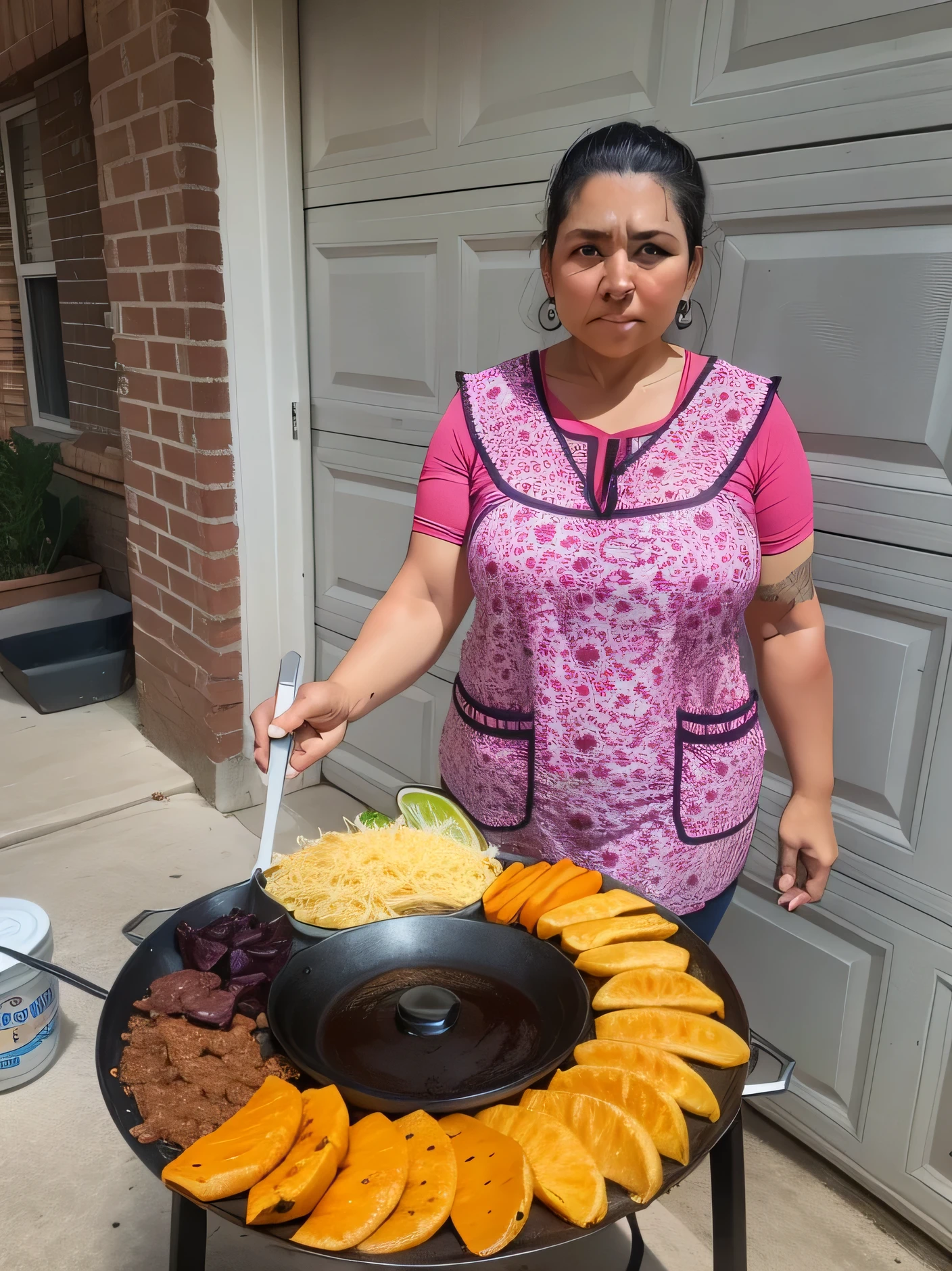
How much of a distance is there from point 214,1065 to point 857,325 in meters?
1.53

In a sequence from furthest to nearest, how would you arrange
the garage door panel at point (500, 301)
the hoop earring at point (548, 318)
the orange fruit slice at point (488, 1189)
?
the garage door panel at point (500, 301), the hoop earring at point (548, 318), the orange fruit slice at point (488, 1189)

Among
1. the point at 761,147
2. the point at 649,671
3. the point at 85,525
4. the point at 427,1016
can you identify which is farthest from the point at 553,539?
the point at 85,525

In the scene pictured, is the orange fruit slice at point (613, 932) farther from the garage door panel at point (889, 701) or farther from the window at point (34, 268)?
the window at point (34, 268)

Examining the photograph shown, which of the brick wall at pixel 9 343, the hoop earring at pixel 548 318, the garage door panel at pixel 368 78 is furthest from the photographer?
the brick wall at pixel 9 343

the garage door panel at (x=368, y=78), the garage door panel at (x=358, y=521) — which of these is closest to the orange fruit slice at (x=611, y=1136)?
the garage door panel at (x=358, y=521)

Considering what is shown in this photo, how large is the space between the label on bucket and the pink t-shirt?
1.38 meters

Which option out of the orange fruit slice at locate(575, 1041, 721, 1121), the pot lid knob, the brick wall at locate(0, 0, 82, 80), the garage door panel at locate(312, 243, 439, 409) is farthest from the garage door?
the brick wall at locate(0, 0, 82, 80)

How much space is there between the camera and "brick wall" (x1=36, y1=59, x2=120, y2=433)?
3.99 metres

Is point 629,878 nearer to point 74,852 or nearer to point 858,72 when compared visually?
point 858,72

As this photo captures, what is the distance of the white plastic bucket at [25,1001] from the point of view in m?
1.90

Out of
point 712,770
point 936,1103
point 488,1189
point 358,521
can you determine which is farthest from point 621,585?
point 358,521

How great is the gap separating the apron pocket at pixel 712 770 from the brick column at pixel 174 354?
6.84 ft

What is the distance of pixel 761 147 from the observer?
65.8 inches

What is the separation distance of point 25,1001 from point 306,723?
120 cm
